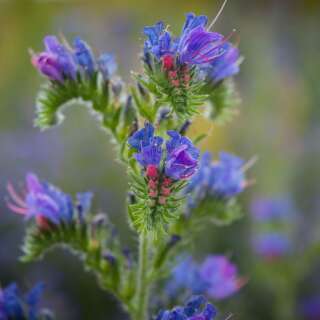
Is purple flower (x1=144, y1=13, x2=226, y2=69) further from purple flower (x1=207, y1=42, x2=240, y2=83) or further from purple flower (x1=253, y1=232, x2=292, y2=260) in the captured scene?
purple flower (x1=253, y1=232, x2=292, y2=260)

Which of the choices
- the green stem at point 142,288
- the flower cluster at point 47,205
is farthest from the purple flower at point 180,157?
the flower cluster at point 47,205

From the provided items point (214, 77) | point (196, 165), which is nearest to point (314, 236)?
point (214, 77)

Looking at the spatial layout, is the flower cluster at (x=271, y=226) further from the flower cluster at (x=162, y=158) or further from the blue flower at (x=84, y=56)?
the flower cluster at (x=162, y=158)

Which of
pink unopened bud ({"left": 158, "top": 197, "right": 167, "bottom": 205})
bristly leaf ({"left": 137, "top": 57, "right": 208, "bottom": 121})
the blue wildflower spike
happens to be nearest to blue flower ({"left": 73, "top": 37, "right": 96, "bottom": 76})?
bristly leaf ({"left": 137, "top": 57, "right": 208, "bottom": 121})

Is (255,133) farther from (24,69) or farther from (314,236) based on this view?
(24,69)

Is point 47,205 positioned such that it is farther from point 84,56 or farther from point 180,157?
point 180,157

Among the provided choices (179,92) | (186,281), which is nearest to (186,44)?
(179,92)
